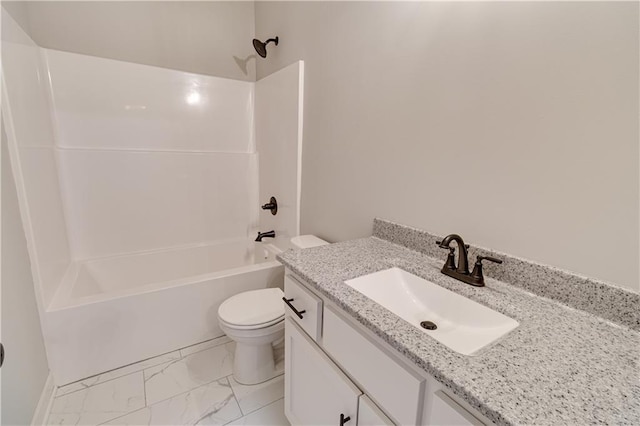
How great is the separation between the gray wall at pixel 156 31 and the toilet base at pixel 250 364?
2.15m

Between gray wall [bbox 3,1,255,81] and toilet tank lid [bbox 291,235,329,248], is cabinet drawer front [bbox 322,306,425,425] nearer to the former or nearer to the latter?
toilet tank lid [bbox 291,235,329,248]

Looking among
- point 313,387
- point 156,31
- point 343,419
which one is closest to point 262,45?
point 156,31

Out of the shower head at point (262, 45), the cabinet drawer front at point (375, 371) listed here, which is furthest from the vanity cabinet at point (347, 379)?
the shower head at point (262, 45)

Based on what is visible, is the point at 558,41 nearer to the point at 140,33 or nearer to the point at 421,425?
the point at 421,425

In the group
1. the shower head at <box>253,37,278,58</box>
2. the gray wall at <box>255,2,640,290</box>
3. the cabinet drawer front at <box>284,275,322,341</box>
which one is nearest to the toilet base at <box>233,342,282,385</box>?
the cabinet drawer front at <box>284,275,322,341</box>

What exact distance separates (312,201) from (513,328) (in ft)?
4.38

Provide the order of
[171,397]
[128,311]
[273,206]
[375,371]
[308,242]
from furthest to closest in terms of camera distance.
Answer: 1. [273,206]
2. [308,242]
3. [128,311]
4. [171,397]
5. [375,371]

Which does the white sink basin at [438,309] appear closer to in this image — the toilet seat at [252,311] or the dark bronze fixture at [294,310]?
the dark bronze fixture at [294,310]

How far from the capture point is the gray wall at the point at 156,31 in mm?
1839

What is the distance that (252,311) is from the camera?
150cm

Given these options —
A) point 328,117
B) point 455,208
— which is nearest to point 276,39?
point 328,117

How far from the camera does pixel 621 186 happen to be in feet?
2.31

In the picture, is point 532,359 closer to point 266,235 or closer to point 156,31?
point 266,235

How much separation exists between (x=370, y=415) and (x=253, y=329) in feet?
2.69
